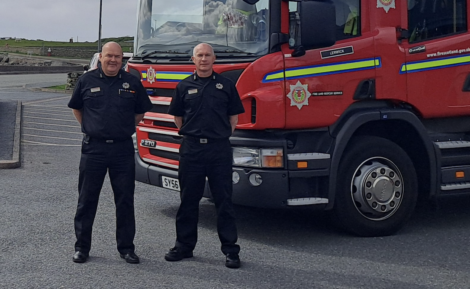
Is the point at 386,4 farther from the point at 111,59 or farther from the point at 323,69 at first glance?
the point at 111,59

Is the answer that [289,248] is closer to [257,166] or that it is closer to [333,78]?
[257,166]

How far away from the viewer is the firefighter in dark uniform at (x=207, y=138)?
6.34m

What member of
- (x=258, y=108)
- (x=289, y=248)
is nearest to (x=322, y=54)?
(x=258, y=108)

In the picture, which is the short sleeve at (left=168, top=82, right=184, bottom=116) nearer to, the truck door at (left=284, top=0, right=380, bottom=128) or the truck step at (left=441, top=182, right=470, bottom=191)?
the truck door at (left=284, top=0, right=380, bottom=128)

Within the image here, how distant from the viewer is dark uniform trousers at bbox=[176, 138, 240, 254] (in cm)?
635

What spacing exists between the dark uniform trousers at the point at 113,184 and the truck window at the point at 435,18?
2.94 m

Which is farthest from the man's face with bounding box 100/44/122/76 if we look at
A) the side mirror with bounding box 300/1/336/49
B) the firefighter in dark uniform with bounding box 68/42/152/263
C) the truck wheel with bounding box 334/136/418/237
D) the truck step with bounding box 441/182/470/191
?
the truck step with bounding box 441/182/470/191

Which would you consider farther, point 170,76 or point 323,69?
point 170,76

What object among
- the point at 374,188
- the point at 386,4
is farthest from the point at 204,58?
the point at 374,188

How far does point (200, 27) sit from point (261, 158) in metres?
1.47

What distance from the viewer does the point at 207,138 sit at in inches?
250

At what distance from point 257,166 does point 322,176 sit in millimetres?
Answer: 601

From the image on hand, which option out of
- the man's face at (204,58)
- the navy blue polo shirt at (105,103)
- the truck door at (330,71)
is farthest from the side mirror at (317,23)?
the navy blue polo shirt at (105,103)

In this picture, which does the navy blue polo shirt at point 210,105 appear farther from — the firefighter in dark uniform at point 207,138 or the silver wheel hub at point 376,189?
the silver wheel hub at point 376,189
